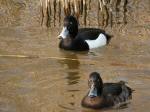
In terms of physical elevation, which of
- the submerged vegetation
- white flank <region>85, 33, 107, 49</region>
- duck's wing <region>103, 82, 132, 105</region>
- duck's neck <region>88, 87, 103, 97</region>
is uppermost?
the submerged vegetation

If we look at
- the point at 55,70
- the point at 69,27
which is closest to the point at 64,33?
the point at 69,27

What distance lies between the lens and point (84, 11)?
13.8m

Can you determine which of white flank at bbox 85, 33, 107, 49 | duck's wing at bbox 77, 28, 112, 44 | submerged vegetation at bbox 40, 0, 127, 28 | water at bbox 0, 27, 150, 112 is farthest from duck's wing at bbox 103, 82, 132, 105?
submerged vegetation at bbox 40, 0, 127, 28

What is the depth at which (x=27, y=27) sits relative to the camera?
13812mm

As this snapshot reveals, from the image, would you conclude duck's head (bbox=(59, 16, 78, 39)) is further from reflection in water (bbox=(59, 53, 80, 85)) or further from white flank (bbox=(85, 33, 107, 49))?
reflection in water (bbox=(59, 53, 80, 85))

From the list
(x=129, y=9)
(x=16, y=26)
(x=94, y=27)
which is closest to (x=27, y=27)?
(x=16, y=26)

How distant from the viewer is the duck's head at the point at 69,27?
1295 cm

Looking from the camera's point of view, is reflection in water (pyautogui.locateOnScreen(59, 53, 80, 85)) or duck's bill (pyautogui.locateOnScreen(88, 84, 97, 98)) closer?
duck's bill (pyautogui.locateOnScreen(88, 84, 97, 98))

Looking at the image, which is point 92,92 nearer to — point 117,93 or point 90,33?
point 117,93

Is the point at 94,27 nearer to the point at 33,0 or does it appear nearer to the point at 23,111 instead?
the point at 33,0

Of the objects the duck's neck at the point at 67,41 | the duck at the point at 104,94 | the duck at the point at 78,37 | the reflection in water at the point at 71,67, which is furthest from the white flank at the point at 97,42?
the duck at the point at 104,94

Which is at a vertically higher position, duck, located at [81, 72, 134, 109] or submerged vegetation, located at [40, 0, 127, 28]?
submerged vegetation, located at [40, 0, 127, 28]

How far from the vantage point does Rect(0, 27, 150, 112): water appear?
9.64 meters

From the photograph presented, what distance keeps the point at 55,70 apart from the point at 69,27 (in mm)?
2077
